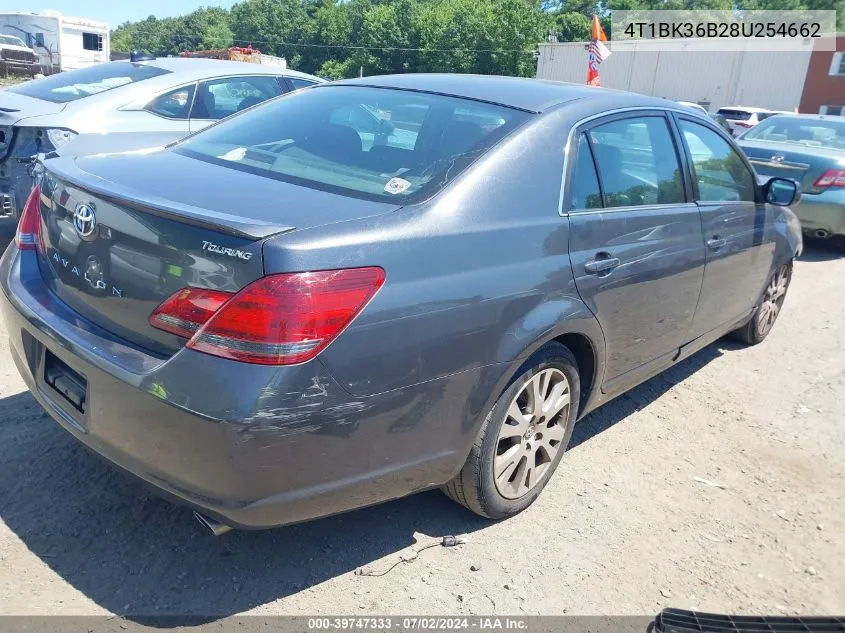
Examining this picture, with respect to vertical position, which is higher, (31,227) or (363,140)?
(363,140)

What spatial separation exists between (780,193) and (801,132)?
5.19 m

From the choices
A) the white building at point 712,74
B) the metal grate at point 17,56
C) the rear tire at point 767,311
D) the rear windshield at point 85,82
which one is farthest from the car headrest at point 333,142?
the white building at point 712,74

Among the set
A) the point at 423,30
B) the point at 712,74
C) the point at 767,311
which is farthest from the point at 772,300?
the point at 423,30

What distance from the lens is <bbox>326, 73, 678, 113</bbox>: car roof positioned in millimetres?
3084

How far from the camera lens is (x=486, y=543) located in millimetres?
2863

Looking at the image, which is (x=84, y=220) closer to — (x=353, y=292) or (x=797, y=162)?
(x=353, y=292)

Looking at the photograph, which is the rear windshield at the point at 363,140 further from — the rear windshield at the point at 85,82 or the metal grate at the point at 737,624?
the rear windshield at the point at 85,82

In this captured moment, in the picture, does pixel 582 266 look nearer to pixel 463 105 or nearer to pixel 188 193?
pixel 463 105

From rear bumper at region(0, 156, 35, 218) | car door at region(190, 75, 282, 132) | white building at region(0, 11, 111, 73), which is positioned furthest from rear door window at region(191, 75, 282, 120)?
white building at region(0, 11, 111, 73)

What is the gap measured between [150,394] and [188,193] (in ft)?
2.19

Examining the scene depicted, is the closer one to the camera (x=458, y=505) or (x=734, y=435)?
(x=458, y=505)

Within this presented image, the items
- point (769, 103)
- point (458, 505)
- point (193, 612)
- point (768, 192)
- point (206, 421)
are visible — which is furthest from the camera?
point (769, 103)

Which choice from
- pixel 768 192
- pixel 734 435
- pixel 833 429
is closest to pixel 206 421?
pixel 734 435

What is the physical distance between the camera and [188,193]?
2.38 metres
